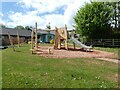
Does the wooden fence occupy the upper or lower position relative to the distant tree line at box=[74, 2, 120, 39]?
lower

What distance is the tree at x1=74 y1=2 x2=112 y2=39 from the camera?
39.1m

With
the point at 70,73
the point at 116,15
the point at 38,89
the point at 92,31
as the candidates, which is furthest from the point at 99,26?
the point at 38,89

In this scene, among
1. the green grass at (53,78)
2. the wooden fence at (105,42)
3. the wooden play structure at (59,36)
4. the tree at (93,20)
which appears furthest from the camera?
the wooden fence at (105,42)

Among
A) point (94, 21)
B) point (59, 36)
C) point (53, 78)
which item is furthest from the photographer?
point (94, 21)

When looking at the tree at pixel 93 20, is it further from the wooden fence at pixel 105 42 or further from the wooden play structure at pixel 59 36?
the wooden play structure at pixel 59 36

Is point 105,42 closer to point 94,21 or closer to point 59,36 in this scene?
point 94,21

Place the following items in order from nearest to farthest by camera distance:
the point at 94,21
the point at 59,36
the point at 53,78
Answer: the point at 53,78
the point at 59,36
the point at 94,21

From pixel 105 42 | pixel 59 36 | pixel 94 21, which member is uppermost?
pixel 94 21

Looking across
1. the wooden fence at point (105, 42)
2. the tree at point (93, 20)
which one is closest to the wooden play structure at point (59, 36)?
the tree at point (93, 20)

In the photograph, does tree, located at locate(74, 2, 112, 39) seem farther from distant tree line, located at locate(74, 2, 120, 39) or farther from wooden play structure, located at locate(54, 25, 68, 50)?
wooden play structure, located at locate(54, 25, 68, 50)

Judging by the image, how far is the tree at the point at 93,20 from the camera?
39.1 meters

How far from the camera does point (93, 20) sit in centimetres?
3878

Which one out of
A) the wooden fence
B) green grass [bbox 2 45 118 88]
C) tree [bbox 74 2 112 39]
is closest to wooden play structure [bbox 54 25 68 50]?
tree [bbox 74 2 112 39]

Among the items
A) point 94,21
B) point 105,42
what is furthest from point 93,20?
point 105,42
